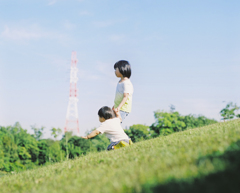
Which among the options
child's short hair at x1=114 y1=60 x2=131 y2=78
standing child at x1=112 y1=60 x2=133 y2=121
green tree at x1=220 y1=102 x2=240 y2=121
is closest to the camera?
standing child at x1=112 y1=60 x2=133 y2=121

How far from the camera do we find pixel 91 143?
39406 mm

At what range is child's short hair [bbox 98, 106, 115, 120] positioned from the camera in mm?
8188

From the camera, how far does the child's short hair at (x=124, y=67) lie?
27.7 ft

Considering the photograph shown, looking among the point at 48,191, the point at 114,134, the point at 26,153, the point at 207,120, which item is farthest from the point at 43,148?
the point at 48,191

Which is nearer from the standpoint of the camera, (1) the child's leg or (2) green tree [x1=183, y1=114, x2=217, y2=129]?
(1) the child's leg

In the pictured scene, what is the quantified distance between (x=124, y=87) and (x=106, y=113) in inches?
41.0

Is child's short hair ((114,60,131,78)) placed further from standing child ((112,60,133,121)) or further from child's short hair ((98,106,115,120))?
child's short hair ((98,106,115,120))

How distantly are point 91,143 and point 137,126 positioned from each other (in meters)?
7.72

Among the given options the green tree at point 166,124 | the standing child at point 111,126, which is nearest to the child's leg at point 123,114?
the standing child at point 111,126

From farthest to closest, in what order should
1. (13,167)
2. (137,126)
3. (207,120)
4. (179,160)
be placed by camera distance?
1. (207,120)
2. (137,126)
3. (13,167)
4. (179,160)

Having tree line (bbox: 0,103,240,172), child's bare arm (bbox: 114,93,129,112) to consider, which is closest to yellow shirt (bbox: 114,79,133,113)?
Answer: child's bare arm (bbox: 114,93,129,112)

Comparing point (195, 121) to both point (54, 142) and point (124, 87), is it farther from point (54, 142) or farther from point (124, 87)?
point (124, 87)

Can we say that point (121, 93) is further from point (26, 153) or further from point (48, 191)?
point (26, 153)

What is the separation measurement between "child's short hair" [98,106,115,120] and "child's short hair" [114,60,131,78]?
1301 millimetres
